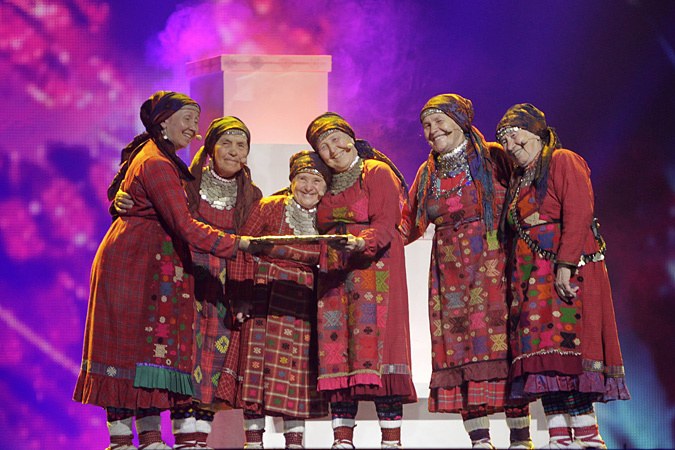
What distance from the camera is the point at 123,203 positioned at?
18.0ft

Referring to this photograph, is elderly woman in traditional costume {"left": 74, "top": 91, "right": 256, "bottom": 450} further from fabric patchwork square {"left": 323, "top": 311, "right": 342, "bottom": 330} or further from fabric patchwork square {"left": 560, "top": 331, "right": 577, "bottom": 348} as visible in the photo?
fabric patchwork square {"left": 560, "top": 331, "right": 577, "bottom": 348}

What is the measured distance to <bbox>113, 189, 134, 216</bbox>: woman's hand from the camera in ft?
18.0

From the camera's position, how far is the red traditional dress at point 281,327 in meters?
5.75

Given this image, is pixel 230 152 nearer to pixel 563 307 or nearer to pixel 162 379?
pixel 162 379

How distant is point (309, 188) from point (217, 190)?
467 millimetres

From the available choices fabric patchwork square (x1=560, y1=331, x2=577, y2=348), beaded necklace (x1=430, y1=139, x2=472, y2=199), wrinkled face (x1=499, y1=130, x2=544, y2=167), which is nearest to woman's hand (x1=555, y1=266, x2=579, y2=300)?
fabric patchwork square (x1=560, y1=331, x2=577, y2=348)

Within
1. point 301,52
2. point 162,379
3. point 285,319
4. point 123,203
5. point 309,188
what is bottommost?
point 162,379

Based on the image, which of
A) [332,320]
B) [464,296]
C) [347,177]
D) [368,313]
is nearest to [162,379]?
[332,320]

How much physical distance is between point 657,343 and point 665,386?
1.00 feet

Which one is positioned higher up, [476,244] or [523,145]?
[523,145]

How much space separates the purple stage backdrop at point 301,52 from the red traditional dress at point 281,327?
8.69ft

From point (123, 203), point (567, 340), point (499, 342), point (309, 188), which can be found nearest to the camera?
point (567, 340)

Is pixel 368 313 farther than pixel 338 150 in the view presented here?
No

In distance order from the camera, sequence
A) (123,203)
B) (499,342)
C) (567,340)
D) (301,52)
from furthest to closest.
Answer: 1. (301,52)
2. (499,342)
3. (123,203)
4. (567,340)
